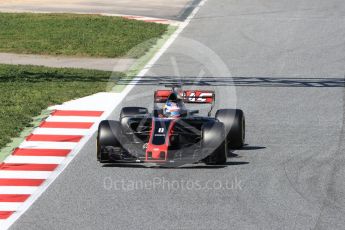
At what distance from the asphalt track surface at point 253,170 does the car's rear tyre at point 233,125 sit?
23 centimetres

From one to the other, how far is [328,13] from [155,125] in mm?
26522

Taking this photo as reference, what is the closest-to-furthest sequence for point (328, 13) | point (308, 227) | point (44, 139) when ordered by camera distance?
1. point (308, 227)
2. point (44, 139)
3. point (328, 13)

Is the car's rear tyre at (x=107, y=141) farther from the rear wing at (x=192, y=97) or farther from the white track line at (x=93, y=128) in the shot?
the rear wing at (x=192, y=97)

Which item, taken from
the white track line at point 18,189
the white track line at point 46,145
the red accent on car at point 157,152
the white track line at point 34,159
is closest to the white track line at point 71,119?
the white track line at point 46,145

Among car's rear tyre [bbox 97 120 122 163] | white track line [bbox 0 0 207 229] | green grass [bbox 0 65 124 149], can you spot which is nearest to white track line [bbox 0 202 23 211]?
white track line [bbox 0 0 207 229]

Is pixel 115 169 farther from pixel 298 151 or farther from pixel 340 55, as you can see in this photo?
pixel 340 55

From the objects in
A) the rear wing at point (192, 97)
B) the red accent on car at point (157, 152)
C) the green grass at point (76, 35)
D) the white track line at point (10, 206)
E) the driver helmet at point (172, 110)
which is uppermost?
the green grass at point (76, 35)

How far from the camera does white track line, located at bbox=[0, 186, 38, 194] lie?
20.6 metres

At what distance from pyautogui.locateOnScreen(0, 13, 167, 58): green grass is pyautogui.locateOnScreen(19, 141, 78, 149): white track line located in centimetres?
1287

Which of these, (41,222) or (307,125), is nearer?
(41,222)

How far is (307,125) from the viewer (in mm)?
26391

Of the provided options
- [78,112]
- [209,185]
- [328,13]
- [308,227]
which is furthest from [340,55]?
[308,227]

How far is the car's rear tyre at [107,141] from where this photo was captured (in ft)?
71.8

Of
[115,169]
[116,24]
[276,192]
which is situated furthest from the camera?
[116,24]
